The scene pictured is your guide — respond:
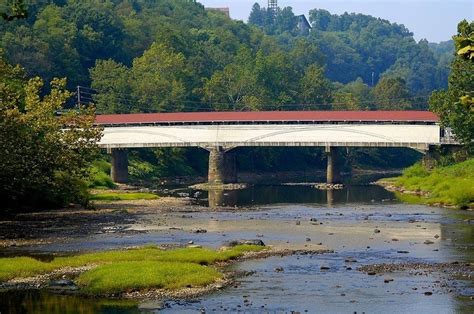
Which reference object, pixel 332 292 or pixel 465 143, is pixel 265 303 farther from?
pixel 465 143

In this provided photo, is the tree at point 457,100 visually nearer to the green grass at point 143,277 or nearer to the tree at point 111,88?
the tree at point 111,88

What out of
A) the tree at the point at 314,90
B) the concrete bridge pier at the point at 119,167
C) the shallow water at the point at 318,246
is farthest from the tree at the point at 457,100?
the tree at the point at 314,90

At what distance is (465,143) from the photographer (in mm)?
87250

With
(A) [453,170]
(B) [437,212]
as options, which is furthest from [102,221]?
(A) [453,170]

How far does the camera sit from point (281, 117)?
99812mm

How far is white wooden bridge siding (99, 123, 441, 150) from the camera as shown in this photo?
94.2 m

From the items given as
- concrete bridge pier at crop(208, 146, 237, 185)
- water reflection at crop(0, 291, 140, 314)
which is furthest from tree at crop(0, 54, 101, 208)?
concrete bridge pier at crop(208, 146, 237, 185)

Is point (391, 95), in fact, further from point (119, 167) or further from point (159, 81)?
point (119, 167)

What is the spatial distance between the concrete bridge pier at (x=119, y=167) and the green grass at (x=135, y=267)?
54555 millimetres

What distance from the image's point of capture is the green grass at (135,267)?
37.8 metres

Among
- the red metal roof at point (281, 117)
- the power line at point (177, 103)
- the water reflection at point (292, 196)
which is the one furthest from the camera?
the power line at point (177, 103)

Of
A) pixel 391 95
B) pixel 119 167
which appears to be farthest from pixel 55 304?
pixel 391 95

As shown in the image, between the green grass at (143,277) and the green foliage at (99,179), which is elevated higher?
the green foliage at (99,179)

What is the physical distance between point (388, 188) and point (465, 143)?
25.6 feet
